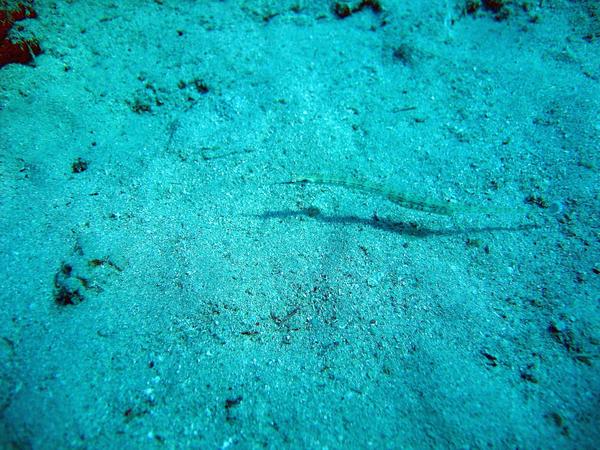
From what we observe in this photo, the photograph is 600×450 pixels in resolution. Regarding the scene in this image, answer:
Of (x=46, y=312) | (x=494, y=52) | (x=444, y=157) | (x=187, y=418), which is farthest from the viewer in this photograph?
(x=494, y=52)

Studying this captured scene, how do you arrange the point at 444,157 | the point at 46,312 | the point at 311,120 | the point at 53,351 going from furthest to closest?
the point at 311,120
the point at 444,157
the point at 46,312
the point at 53,351

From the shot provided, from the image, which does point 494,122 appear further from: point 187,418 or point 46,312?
point 46,312

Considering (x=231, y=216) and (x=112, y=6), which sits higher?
(x=112, y=6)

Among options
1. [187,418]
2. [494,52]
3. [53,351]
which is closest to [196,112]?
[53,351]

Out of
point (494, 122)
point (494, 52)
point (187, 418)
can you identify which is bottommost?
point (187, 418)

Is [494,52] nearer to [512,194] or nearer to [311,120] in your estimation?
[512,194]

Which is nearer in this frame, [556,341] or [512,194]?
[556,341]

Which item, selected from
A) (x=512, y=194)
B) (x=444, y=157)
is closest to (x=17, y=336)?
(x=444, y=157)
